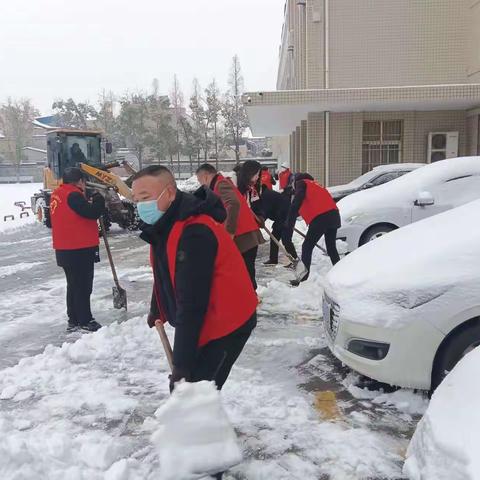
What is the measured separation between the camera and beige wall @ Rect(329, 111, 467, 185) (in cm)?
1678

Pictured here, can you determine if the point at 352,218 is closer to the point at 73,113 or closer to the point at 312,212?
the point at 312,212

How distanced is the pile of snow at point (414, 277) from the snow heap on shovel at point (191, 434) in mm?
1649

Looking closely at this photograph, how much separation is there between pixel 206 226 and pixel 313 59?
1625 centimetres

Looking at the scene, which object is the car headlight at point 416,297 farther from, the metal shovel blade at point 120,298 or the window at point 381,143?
the window at point 381,143

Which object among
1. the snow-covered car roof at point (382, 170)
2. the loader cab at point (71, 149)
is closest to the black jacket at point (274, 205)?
the snow-covered car roof at point (382, 170)

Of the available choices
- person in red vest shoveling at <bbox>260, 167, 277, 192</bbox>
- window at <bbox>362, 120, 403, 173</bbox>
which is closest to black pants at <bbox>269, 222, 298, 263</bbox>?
person in red vest shoveling at <bbox>260, 167, 277, 192</bbox>

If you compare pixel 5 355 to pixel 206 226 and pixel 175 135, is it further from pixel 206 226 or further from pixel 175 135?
pixel 175 135

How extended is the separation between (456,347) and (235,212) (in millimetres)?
2549

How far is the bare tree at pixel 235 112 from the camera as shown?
53906 millimetres

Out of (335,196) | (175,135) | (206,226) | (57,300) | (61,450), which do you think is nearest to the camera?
(206,226)

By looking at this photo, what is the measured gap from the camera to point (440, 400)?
102 inches

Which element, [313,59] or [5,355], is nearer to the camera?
[5,355]

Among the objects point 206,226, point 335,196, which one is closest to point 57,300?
point 206,226

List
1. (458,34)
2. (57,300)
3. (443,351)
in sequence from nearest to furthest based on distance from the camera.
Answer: (443,351), (57,300), (458,34)
